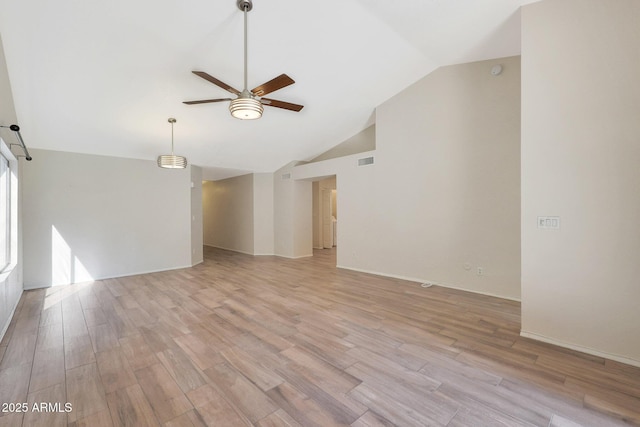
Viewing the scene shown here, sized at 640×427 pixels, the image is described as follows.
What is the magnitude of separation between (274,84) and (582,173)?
10.4 feet

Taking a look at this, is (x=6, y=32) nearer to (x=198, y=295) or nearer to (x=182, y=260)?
(x=198, y=295)

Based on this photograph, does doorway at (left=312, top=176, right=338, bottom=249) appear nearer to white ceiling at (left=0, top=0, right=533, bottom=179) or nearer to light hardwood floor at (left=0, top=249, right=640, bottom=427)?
white ceiling at (left=0, top=0, right=533, bottom=179)

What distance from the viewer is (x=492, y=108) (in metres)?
4.17

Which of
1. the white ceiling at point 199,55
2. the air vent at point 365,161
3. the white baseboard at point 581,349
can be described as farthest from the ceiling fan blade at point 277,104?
the white baseboard at point 581,349

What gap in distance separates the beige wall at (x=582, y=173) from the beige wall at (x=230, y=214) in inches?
270

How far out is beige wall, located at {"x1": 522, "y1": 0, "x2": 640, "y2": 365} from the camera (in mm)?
2320

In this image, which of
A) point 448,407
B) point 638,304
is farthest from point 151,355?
point 638,304

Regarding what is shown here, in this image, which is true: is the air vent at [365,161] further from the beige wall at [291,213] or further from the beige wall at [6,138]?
the beige wall at [6,138]

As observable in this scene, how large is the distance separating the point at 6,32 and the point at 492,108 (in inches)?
240

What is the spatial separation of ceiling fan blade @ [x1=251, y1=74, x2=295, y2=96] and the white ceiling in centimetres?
89

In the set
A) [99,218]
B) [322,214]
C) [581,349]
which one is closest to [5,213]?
[99,218]

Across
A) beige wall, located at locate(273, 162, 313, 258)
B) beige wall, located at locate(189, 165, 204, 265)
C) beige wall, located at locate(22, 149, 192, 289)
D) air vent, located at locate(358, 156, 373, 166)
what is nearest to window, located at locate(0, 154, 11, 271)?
beige wall, located at locate(22, 149, 192, 289)

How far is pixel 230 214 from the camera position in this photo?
9.09m

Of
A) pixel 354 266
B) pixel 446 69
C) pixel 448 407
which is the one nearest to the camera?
pixel 448 407
